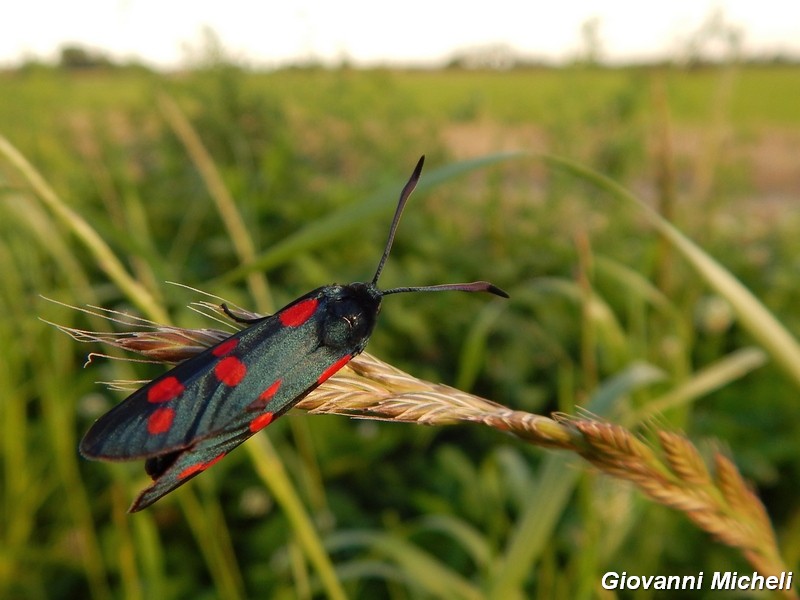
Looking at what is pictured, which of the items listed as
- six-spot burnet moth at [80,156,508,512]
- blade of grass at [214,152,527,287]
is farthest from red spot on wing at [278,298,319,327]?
blade of grass at [214,152,527,287]

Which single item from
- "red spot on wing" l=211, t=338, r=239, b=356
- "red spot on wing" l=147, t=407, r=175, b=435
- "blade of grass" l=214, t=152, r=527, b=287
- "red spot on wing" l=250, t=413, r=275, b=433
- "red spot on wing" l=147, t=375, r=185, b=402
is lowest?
"red spot on wing" l=250, t=413, r=275, b=433

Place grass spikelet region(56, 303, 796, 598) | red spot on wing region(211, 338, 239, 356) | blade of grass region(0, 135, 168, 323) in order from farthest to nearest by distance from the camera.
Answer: blade of grass region(0, 135, 168, 323), red spot on wing region(211, 338, 239, 356), grass spikelet region(56, 303, 796, 598)

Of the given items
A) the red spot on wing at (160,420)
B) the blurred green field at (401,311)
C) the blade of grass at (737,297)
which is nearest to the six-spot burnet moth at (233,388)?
the red spot on wing at (160,420)

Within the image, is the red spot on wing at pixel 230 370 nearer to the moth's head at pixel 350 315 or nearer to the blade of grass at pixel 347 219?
the moth's head at pixel 350 315

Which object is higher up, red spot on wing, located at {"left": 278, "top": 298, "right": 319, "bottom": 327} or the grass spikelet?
red spot on wing, located at {"left": 278, "top": 298, "right": 319, "bottom": 327}

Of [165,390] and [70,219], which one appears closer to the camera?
[165,390]

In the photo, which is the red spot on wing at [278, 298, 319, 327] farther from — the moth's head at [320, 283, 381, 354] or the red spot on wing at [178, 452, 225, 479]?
the red spot on wing at [178, 452, 225, 479]

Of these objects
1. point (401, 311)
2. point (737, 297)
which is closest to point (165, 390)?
point (737, 297)

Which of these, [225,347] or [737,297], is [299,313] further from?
[737,297]

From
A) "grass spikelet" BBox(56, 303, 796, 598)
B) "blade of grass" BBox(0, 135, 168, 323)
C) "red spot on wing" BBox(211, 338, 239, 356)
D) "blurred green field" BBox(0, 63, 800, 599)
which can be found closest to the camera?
"grass spikelet" BBox(56, 303, 796, 598)
